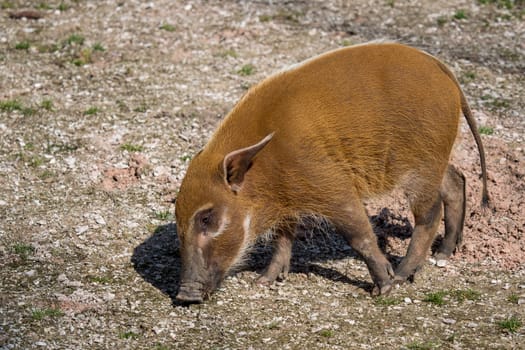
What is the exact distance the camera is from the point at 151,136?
913 centimetres

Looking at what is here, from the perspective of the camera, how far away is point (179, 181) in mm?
8438

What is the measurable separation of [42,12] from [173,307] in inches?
280

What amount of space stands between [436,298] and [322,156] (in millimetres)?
1490

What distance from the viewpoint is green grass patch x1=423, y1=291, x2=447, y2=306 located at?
259 inches

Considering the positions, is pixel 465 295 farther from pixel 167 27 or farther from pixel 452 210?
pixel 167 27

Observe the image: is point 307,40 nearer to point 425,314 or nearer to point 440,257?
point 440,257

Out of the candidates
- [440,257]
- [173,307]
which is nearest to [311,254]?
[440,257]

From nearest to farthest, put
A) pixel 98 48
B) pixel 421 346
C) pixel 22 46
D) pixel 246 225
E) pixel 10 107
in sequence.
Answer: pixel 421 346 → pixel 246 225 → pixel 10 107 → pixel 98 48 → pixel 22 46

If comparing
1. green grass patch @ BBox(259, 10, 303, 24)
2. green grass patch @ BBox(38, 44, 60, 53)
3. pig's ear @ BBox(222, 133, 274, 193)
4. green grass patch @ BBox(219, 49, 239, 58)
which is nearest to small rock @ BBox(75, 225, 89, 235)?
pig's ear @ BBox(222, 133, 274, 193)

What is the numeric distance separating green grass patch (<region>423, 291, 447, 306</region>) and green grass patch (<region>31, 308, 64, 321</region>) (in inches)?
114

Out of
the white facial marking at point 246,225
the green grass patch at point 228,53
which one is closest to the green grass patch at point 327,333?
the white facial marking at point 246,225

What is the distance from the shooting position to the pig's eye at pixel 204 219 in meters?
6.28

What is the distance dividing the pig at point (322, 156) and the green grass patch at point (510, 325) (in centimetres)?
99

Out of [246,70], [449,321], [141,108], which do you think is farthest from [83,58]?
[449,321]
